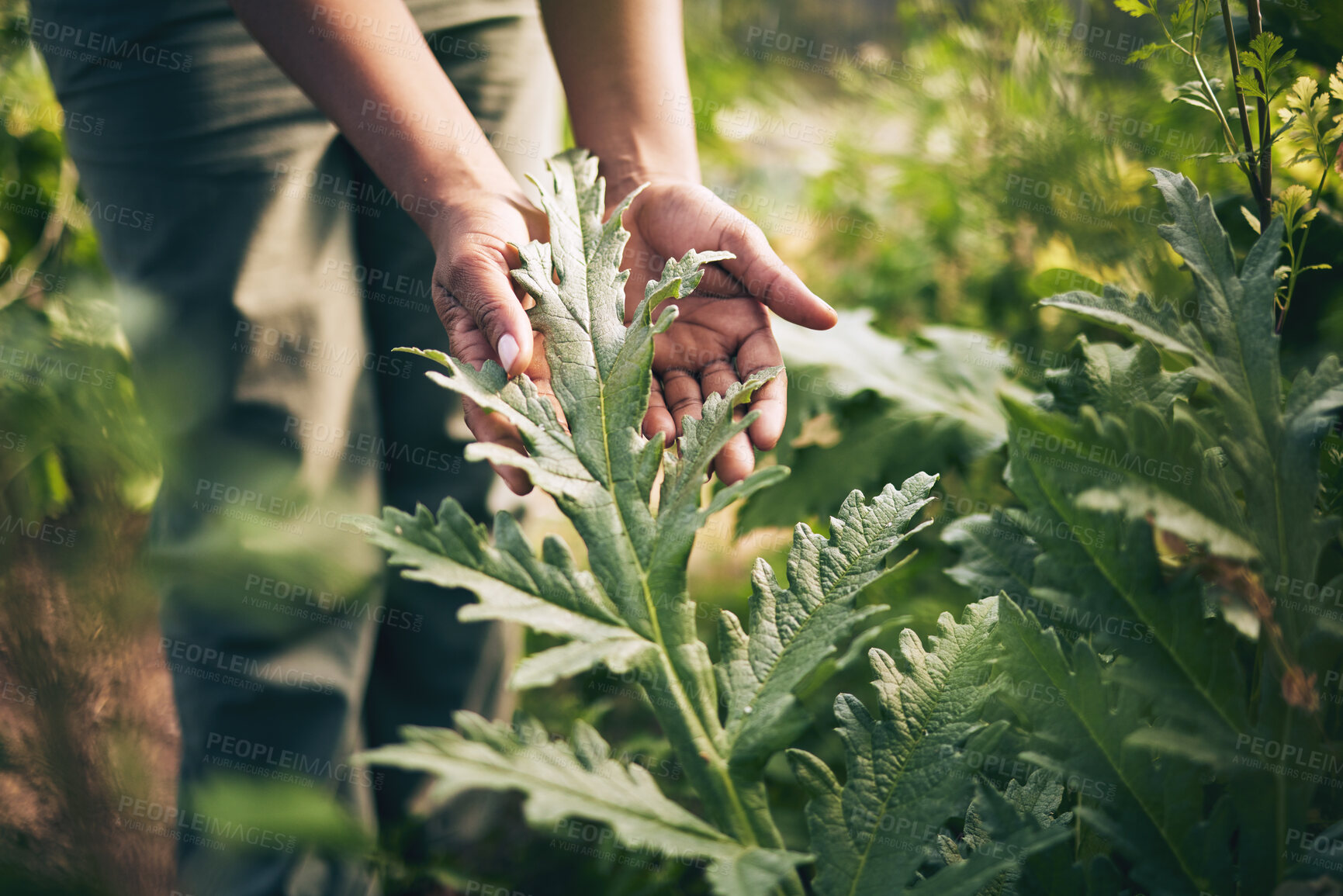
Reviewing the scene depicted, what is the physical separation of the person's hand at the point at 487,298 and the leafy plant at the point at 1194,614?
464mm

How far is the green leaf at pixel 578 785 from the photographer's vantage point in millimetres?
468

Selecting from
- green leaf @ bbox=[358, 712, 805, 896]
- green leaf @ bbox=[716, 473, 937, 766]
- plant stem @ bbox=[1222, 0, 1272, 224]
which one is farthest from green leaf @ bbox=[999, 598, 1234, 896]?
plant stem @ bbox=[1222, 0, 1272, 224]

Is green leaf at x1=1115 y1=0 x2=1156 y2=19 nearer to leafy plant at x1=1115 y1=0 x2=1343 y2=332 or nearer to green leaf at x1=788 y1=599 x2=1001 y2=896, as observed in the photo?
leafy plant at x1=1115 y1=0 x2=1343 y2=332

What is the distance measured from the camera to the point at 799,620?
641mm

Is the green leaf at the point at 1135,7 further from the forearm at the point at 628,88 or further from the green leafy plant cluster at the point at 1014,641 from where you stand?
the forearm at the point at 628,88

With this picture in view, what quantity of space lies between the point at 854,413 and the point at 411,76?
2.83ft

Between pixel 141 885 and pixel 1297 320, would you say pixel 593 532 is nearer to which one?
pixel 141 885

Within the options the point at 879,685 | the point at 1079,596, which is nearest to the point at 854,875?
the point at 879,685

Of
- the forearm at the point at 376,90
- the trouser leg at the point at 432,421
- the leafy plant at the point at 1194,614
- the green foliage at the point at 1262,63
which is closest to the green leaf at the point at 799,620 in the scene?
the leafy plant at the point at 1194,614

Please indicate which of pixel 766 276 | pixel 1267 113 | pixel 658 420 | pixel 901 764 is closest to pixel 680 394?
pixel 658 420

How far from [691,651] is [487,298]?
1.51ft

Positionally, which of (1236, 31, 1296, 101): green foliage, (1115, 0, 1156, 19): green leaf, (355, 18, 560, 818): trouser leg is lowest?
(355, 18, 560, 818): trouser leg

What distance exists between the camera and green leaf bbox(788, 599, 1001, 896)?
0.58 m

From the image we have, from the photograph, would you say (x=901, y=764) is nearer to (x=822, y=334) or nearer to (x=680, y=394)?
(x=680, y=394)
